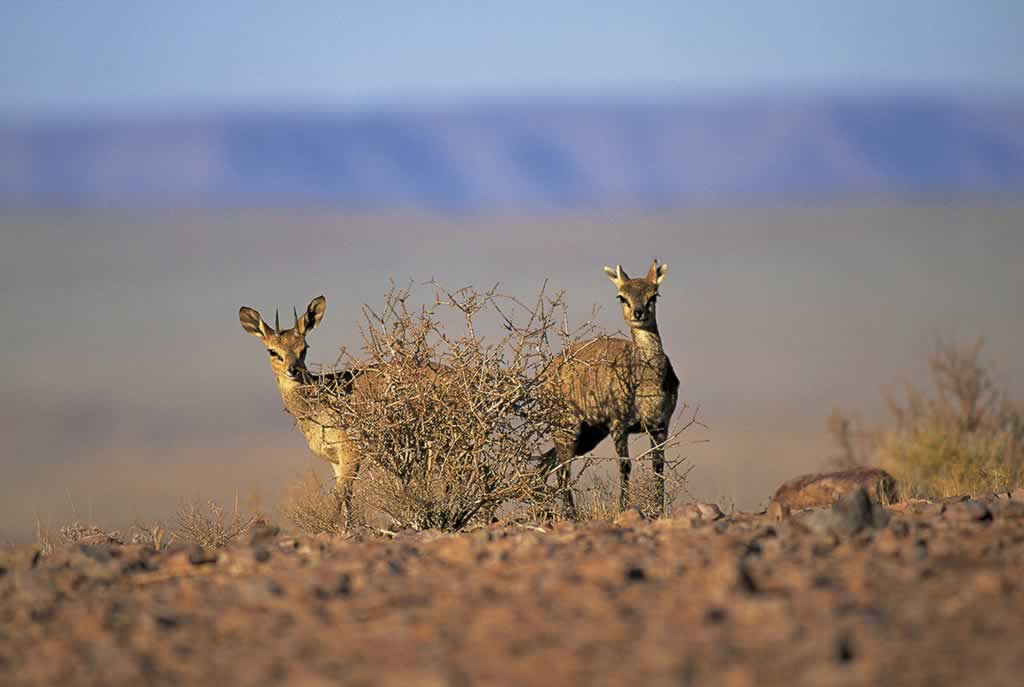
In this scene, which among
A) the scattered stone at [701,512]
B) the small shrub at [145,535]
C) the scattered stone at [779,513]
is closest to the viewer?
the scattered stone at [779,513]

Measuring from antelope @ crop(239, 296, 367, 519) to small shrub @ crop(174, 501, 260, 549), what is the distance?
956mm

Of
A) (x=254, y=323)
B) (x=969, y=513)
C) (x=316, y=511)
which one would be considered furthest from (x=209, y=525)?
(x=969, y=513)

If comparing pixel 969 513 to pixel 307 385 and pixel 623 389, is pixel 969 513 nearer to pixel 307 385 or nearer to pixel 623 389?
pixel 623 389

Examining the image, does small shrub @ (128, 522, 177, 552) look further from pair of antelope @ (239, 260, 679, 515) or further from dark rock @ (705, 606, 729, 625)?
dark rock @ (705, 606, 729, 625)

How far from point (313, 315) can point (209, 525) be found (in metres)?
3.15

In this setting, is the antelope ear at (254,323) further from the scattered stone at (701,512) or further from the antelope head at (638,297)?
the scattered stone at (701,512)

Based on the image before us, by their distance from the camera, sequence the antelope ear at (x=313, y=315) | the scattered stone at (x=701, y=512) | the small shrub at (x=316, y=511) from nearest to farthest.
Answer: the scattered stone at (x=701, y=512) < the small shrub at (x=316, y=511) < the antelope ear at (x=313, y=315)

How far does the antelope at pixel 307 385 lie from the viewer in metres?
12.7

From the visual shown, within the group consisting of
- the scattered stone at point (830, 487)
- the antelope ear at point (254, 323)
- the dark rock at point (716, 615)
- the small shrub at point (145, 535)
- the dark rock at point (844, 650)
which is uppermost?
the antelope ear at point (254, 323)

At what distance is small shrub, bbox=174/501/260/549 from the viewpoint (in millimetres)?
11656

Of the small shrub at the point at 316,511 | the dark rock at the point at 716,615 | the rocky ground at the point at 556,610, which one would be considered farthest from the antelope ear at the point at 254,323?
the dark rock at the point at 716,615

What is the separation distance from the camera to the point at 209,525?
39.0 ft

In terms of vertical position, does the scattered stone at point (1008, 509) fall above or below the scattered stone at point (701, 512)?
below

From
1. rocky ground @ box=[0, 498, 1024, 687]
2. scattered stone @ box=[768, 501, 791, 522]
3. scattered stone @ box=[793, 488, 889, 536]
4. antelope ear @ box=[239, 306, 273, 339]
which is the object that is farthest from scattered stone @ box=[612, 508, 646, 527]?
antelope ear @ box=[239, 306, 273, 339]
